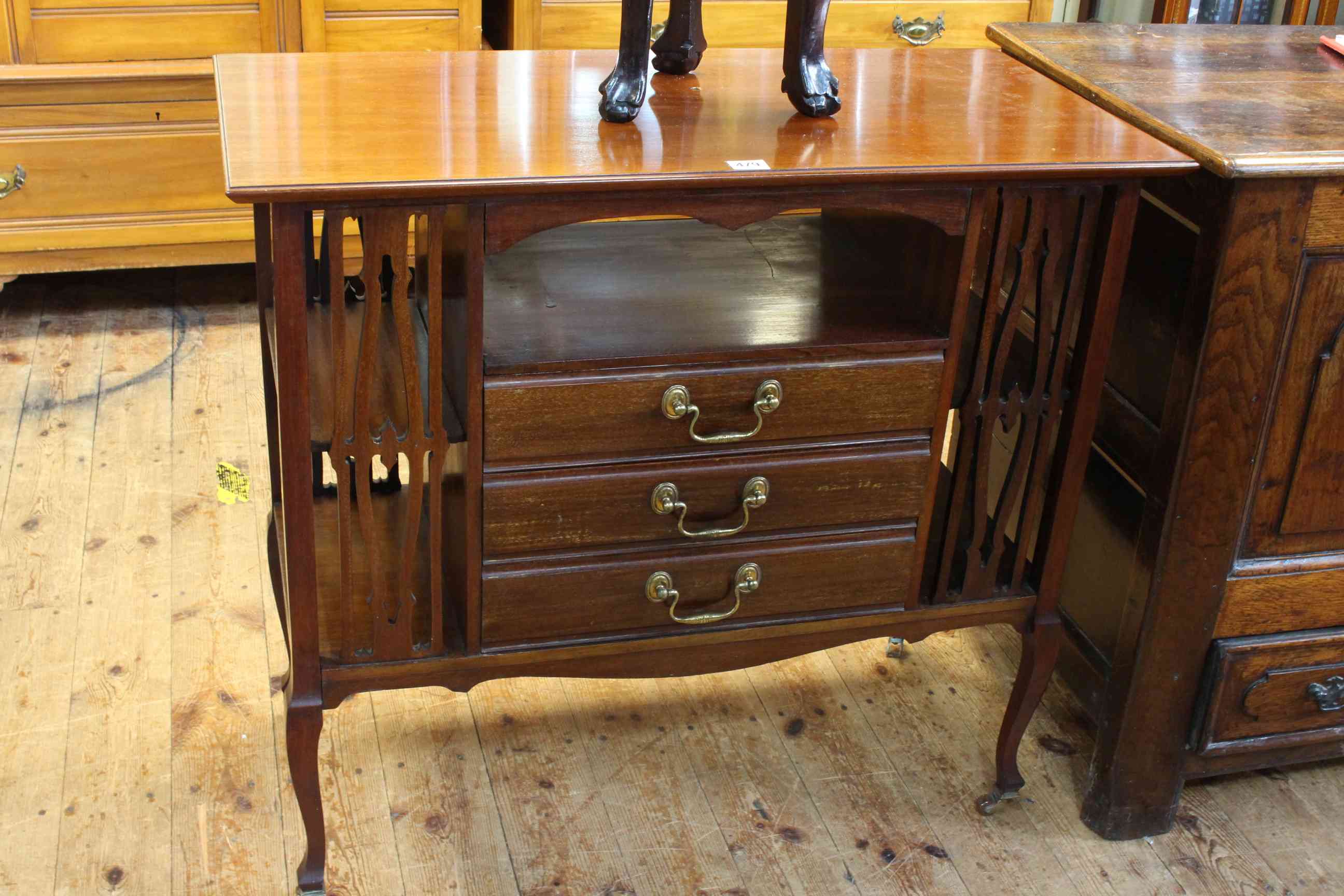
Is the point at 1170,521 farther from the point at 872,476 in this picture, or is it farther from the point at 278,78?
the point at 278,78

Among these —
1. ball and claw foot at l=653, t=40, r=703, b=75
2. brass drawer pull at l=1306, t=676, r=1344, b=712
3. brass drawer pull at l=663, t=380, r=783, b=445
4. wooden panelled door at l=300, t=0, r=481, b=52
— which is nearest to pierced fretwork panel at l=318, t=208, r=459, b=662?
brass drawer pull at l=663, t=380, r=783, b=445

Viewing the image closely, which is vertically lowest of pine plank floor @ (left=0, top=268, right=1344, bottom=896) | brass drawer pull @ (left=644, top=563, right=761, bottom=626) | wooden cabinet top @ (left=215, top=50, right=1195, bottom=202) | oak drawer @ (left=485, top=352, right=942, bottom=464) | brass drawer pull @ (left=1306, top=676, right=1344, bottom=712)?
pine plank floor @ (left=0, top=268, right=1344, bottom=896)

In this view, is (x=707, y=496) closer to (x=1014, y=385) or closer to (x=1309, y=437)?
(x=1014, y=385)

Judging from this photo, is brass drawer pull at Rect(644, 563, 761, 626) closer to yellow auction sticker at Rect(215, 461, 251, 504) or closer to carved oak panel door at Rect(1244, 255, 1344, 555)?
carved oak panel door at Rect(1244, 255, 1344, 555)

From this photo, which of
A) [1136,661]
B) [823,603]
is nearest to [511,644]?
[823,603]

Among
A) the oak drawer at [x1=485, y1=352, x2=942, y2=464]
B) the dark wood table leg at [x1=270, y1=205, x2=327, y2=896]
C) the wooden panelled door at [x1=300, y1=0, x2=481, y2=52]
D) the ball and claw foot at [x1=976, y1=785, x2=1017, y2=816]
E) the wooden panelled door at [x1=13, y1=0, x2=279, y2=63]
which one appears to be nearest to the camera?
the dark wood table leg at [x1=270, y1=205, x2=327, y2=896]

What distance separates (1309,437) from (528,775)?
40.7 inches

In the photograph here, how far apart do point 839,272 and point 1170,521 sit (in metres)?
0.47

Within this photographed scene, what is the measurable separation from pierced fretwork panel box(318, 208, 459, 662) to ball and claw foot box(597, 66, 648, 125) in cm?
23

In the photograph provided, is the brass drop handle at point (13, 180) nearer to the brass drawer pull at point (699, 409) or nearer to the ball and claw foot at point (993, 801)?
the brass drawer pull at point (699, 409)

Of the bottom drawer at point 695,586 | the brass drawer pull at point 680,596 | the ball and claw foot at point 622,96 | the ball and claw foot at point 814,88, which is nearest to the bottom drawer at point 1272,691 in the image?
the bottom drawer at point 695,586

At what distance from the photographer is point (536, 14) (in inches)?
114

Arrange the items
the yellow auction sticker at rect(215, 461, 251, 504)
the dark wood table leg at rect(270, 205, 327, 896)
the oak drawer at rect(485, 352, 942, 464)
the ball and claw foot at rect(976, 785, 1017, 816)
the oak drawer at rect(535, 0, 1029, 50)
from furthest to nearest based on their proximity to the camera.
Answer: the oak drawer at rect(535, 0, 1029, 50) → the yellow auction sticker at rect(215, 461, 251, 504) → the ball and claw foot at rect(976, 785, 1017, 816) → the oak drawer at rect(485, 352, 942, 464) → the dark wood table leg at rect(270, 205, 327, 896)

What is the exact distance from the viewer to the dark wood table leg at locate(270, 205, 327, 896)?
1.23 m
